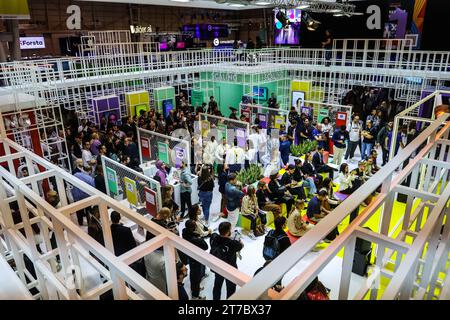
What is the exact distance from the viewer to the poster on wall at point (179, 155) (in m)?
8.51

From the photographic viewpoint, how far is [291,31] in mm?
23562

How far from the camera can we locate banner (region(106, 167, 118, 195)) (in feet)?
25.0

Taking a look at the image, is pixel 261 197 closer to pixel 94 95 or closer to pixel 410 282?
pixel 410 282

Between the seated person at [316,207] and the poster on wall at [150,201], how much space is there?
297cm

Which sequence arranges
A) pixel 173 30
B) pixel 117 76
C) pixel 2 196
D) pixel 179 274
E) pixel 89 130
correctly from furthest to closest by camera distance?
pixel 173 30
pixel 117 76
pixel 89 130
pixel 179 274
pixel 2 196

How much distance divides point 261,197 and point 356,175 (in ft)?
8.16

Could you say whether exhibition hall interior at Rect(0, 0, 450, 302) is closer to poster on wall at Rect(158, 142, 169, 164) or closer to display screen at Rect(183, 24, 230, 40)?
poster on wall at Rect(158, 142, 169, 164)

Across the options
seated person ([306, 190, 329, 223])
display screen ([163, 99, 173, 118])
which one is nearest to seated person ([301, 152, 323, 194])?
seated person ([306, 190, 329, 223])

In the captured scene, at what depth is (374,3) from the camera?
19.6m

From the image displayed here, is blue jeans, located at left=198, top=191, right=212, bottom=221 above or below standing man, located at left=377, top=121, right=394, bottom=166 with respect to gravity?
below

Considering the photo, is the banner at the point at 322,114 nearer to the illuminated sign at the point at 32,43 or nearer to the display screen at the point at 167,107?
the display screen at the point at 167,107

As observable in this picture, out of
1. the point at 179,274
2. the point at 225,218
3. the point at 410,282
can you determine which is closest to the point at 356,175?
the point at 225,218

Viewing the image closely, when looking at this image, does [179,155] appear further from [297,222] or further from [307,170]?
[297,222]

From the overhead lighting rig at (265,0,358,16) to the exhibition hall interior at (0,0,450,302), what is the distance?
184mm
